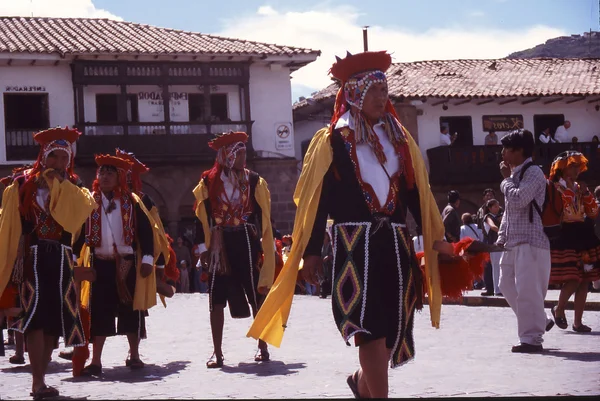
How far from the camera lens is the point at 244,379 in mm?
8688

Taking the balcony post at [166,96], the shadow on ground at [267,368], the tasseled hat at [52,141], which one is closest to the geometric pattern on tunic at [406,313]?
the shadow on ground at [267,368]

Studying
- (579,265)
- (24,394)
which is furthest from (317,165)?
(579,265)

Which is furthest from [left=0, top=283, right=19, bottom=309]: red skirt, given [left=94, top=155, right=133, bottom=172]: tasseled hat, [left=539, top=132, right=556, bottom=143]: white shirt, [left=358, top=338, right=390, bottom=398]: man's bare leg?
[left=539, top=132, right=556, bottom=143]: white shirt

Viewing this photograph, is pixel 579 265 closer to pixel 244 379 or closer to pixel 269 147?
pixel 244 379

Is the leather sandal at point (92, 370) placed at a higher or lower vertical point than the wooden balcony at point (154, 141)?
lower

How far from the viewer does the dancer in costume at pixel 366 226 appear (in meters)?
5.96

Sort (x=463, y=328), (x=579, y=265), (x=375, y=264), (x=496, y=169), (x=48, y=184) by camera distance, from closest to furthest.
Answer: (x=375, y=264) → (x=48, y=184) → (x=579, y=265) → (x=463, y=328) → (x=496, y=169)

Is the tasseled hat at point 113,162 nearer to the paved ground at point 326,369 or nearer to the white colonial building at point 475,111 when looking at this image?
the paved ground at point 326,369

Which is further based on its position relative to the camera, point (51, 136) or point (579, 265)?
point (579, 265)

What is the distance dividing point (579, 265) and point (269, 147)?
27275mm

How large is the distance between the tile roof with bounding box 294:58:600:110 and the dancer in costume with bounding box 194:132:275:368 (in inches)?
1258

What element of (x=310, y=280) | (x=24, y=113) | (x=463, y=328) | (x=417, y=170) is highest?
(x=24, y=113)

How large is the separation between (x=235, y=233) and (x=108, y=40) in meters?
29.2

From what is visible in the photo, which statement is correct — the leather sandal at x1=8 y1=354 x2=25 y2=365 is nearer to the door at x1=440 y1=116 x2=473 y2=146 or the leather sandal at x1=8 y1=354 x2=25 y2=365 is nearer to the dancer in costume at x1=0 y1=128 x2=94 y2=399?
the dancer in costume at x1=0 y1=128 x2=94 y2=399
